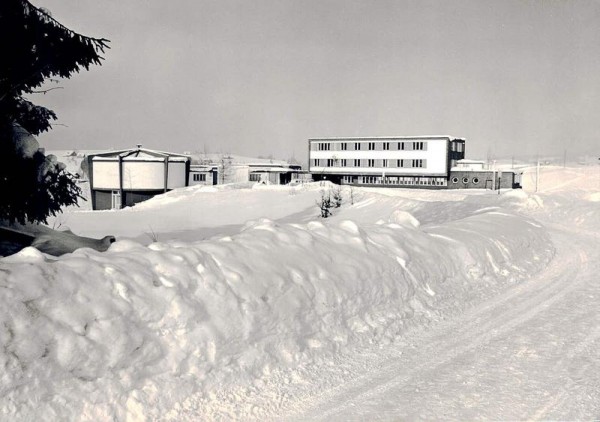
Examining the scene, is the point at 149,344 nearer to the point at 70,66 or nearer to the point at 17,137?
the point at 17,137

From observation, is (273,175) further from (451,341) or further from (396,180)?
(451,341)

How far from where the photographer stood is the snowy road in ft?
17.1

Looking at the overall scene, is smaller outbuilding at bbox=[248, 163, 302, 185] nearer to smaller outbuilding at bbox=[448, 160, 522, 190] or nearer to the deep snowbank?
smaller outbuilding at bbox=[448, 160, 522, 190]

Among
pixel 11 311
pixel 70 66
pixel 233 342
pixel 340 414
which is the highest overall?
pixel 70 66

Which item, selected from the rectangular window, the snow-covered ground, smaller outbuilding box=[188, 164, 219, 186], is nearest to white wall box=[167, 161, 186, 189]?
smaller outbuilding box=[188, 164, 219, 186]

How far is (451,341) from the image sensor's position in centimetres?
743

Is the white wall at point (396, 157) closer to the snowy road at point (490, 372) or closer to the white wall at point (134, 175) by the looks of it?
the white wall at point (134, 175)

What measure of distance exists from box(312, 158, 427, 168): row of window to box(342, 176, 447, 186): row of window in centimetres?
170

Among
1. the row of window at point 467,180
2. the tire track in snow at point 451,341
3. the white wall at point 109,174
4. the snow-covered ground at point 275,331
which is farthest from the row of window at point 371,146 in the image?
the snow-covered ground at point 275,331

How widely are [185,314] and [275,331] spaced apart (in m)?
1.25

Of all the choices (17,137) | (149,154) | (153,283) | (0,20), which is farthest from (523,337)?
(149,154)

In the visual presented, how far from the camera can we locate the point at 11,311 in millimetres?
4660

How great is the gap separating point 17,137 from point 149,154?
2100 inches

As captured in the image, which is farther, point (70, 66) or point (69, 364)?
point (70, 66)
